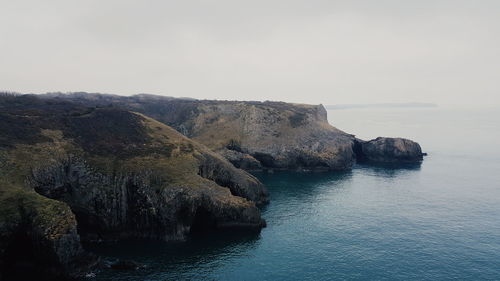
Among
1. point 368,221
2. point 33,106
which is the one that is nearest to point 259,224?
point 368,221

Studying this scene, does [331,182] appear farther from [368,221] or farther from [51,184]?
[51,184]

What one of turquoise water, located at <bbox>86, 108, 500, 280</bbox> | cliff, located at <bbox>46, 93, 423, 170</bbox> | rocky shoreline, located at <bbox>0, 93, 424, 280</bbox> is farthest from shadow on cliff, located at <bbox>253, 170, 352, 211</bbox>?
rocky shoreline, located at <bbox>0, 93, 424, 280</bbox>

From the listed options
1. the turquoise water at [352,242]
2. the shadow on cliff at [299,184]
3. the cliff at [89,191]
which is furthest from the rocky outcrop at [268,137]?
the cliff at [89,191]

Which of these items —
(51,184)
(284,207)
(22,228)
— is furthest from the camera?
(284,207)

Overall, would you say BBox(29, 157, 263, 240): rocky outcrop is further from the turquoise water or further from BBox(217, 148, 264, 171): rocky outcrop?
BBox(217, 148, 264, 171): rocky outcrop

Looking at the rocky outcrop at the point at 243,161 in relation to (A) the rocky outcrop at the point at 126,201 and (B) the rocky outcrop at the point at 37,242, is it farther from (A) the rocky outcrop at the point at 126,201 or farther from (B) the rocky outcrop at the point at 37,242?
(B) the rocky outcrop at the point at 37,242

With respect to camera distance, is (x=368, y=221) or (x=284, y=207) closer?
(x=368, y=221)

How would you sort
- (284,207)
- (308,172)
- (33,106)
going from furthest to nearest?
(308,172)
(33,106)
(284,207)
